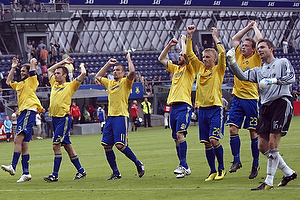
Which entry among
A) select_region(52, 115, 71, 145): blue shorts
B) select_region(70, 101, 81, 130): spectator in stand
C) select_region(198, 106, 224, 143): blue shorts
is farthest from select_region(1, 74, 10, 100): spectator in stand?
select_region(198, 106, 224, 143): blue shorts

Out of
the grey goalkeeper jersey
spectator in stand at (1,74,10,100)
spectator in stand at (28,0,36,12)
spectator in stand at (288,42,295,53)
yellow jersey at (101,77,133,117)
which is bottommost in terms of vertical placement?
spectator in stand at (1,74,10,100)

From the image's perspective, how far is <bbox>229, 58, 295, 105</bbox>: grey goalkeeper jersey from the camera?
8098 mm

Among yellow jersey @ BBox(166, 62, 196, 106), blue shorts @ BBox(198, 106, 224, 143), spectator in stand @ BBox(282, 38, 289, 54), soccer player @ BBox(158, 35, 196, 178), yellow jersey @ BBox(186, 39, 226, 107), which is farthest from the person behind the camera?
spectator in stand @ BBox(282, 38, 289, 54)

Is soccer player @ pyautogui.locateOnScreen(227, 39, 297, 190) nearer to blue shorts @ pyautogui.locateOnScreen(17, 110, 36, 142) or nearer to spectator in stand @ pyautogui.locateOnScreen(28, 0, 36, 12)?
blue shorts @ pyautogui.locateOnScreen(17, 110, 36, 142)

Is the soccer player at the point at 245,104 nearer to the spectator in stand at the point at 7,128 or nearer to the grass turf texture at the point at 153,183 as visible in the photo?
the grass turf texture at the point at 153,183

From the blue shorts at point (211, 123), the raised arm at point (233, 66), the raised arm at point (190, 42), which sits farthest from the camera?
the raised arm at point (190, 42)

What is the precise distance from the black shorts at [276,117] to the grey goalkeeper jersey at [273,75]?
0.10m

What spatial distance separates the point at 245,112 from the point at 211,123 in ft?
3.69

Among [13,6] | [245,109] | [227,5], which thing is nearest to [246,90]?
[245,109]

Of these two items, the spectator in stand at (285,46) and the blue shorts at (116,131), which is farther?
the spectator in stand at (285,46)

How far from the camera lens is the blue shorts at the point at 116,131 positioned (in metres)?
10.6

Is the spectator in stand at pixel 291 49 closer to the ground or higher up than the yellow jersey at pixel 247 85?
closer to the ground

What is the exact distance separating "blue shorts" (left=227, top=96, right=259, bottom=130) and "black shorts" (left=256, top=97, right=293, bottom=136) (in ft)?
7.02

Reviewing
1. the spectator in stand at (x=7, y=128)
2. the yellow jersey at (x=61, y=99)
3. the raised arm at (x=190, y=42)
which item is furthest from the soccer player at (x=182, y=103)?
the spectator in stand at (x=7, y=128)
